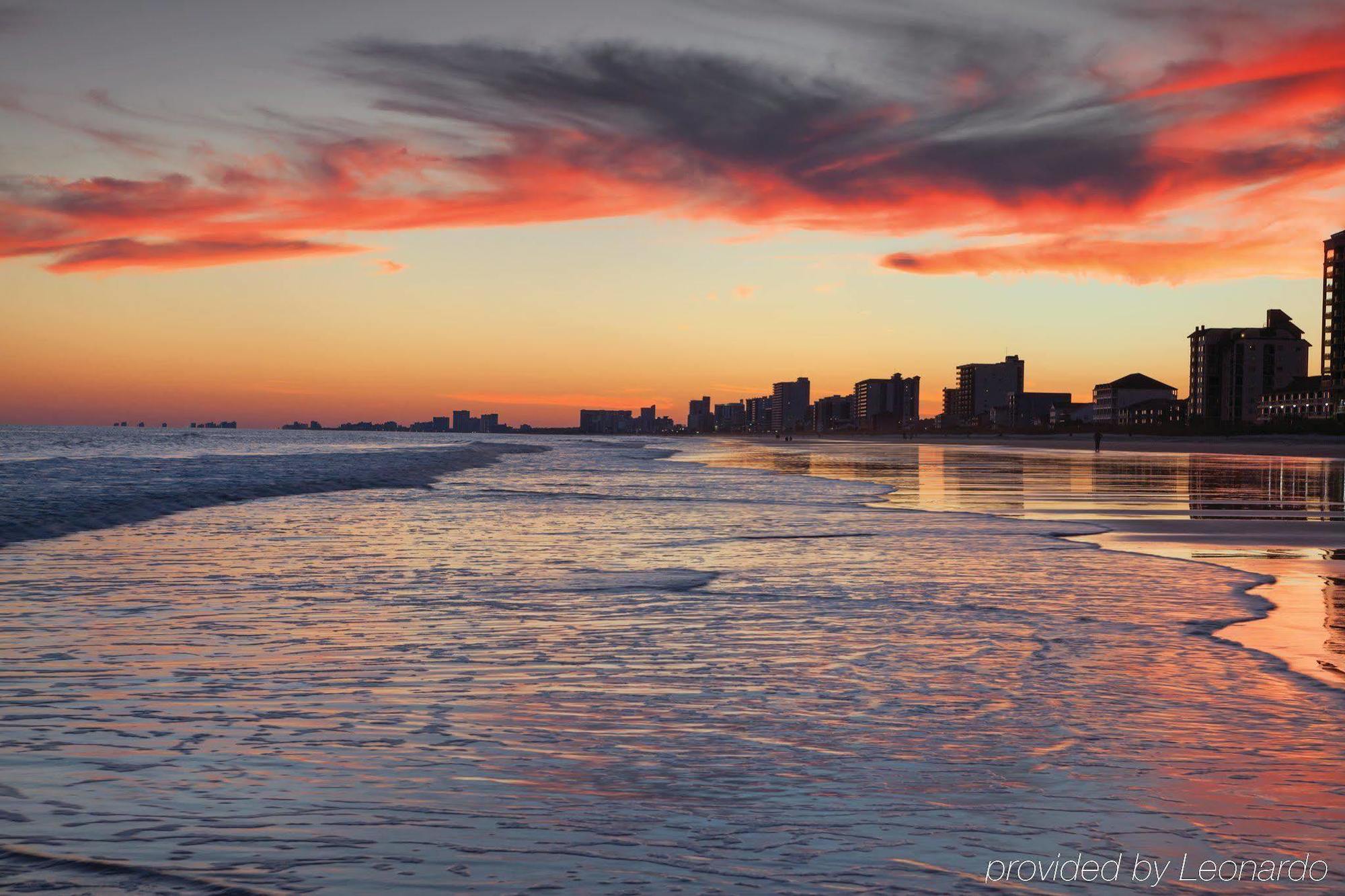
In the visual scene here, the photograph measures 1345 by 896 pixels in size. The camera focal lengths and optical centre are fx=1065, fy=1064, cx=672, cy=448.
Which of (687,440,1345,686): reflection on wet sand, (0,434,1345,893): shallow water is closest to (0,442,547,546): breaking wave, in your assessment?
(0,434,1345,893): shallow water

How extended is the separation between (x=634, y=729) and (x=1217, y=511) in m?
22.8

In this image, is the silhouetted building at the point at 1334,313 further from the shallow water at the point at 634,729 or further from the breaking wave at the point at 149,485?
the shallow water at the point at 634,729

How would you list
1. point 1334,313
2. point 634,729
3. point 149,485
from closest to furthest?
point 634,729, point 149,485, point 1334,313

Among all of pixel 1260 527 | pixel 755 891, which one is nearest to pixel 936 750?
pixel 755 891

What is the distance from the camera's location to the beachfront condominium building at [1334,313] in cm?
18750

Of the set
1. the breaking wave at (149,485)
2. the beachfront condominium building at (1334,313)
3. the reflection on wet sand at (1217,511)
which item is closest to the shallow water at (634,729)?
the reflection on wet sand at (1217,511)

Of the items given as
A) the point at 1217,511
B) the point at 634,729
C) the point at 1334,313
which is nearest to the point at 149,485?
the point at 1217,511

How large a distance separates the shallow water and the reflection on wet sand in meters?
0.72

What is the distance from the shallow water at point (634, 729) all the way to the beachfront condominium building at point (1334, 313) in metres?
203

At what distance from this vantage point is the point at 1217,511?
2517 cm

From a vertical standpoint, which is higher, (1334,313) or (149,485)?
(1334,313)

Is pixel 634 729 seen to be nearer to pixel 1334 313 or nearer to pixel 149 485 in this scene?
pixel 149 485

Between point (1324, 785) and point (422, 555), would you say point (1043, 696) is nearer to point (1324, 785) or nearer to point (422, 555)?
point (1324, 785)

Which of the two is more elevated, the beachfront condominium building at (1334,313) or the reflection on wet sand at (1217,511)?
the beachfront condominium building at (1334,313)
